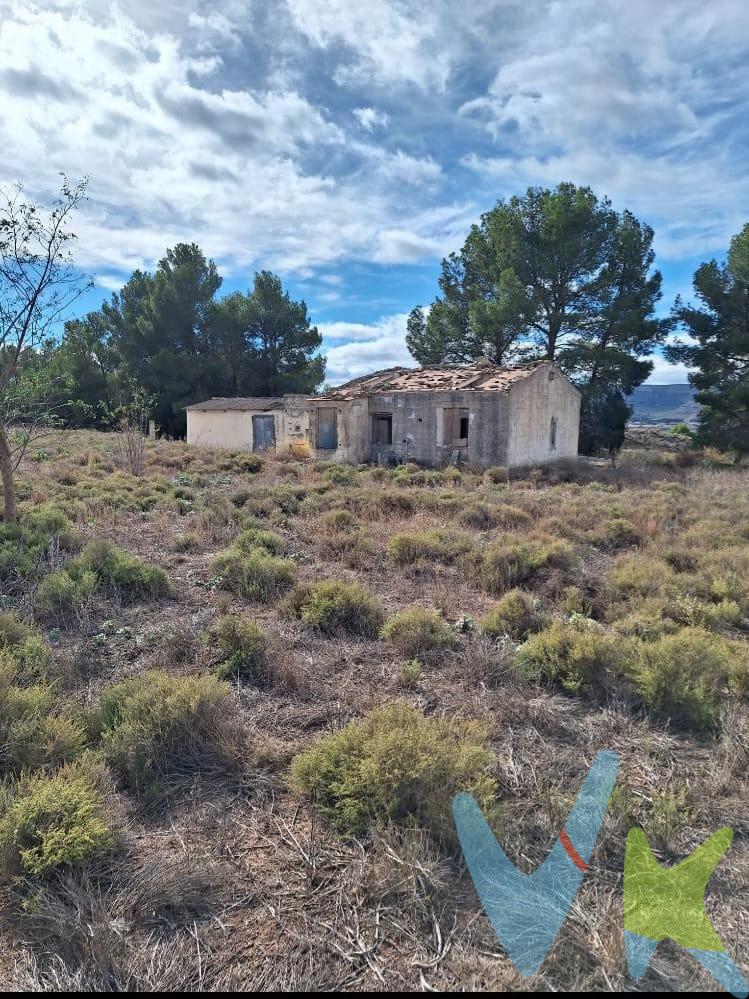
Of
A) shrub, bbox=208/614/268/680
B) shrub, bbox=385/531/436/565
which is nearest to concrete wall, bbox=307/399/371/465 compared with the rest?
shrub, bbox=385/531/436/565

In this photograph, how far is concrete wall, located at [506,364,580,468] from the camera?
740 inches

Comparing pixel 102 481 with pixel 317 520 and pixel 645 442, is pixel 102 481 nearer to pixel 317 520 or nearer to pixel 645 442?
pixel 317 520

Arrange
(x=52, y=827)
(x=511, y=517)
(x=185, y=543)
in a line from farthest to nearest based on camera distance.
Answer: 1. (x=511, y=517)
2. (x=185, y=543)
3. (x=52, y=827)

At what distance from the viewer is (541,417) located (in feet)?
→ 67.4

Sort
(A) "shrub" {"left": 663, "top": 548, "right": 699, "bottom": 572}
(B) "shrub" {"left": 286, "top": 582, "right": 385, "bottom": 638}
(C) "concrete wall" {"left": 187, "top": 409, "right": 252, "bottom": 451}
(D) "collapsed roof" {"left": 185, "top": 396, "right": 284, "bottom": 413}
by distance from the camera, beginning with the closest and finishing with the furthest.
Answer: (B) "shrub" {"left": 286, "top": 582, "right": 385, "bottom": 638} < (A) "shrub" {"left": 663, "top": 548, "right": 699, "bottom": 572} < (D) "collapsed roof" {"left": 185, "top": 396, "right": 284, "bottom": 413} < (C) "concrete wall" {"left": 187, "top": 409, "right": 252, "bottom": 451}

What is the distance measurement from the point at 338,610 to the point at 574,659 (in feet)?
7.45

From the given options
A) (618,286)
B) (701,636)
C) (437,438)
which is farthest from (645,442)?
(701,636)

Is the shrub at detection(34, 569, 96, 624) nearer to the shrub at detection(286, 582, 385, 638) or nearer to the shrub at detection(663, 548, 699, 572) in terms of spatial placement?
the shrub at detection(286, 582, 385, 638)

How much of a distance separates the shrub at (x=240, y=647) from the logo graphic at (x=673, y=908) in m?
2.89

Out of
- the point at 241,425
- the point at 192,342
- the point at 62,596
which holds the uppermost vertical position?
the point at 192,342

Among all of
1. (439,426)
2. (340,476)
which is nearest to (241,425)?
(439,426)

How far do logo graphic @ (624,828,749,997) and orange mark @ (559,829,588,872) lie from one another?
0.19 metres

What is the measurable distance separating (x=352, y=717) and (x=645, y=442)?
3454 cm

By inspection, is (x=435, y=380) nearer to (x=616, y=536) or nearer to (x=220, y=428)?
(x=220, y=428)
